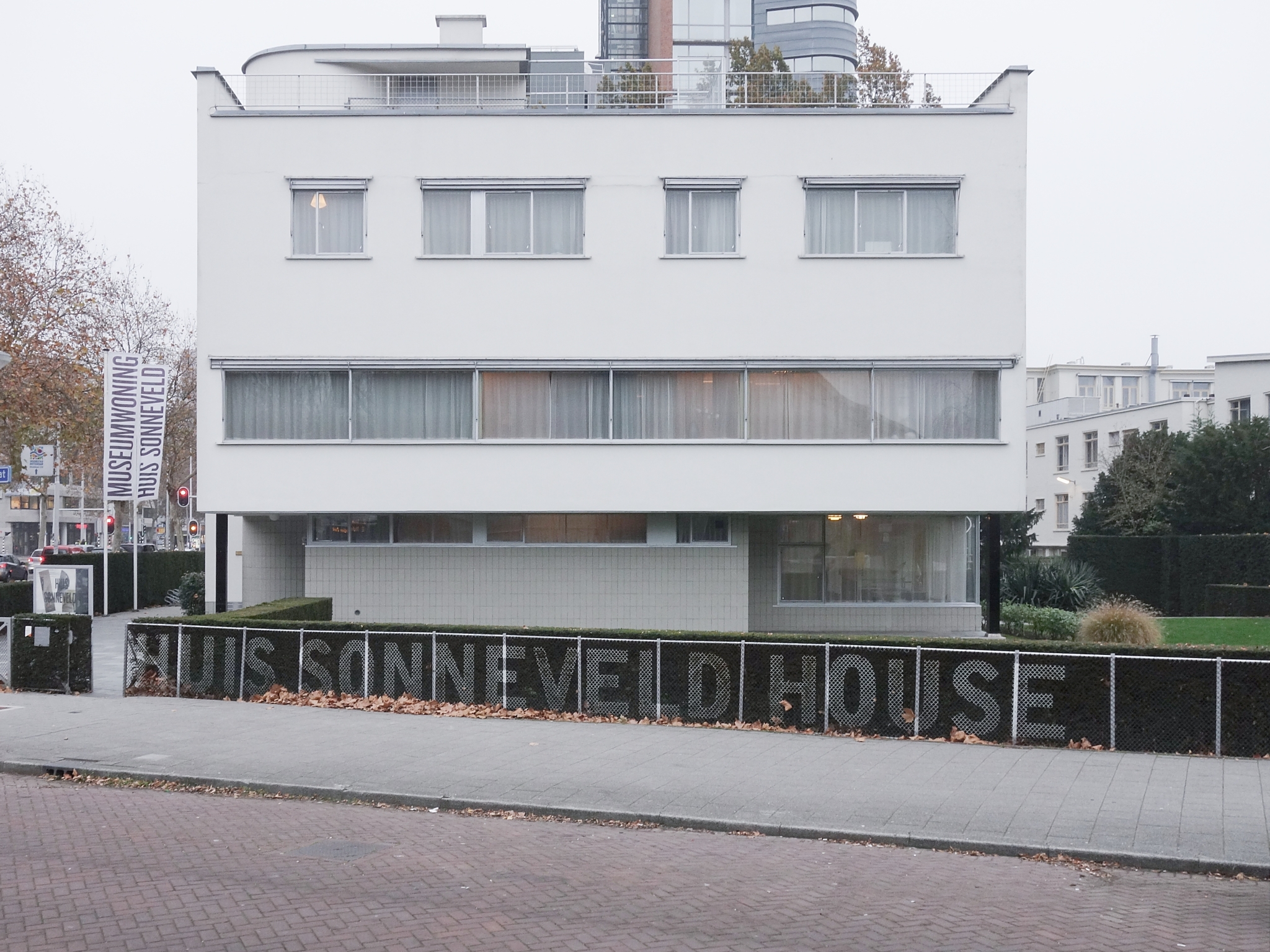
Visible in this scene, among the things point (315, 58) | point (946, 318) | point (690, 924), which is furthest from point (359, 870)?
point (315, 58)

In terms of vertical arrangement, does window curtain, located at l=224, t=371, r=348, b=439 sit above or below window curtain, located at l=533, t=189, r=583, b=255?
below

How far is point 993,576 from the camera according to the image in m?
22.6

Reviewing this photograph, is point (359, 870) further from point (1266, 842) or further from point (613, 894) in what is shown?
point (1266, 842)

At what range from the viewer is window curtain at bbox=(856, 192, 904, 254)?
22594 mm

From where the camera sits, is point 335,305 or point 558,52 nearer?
point 335,305

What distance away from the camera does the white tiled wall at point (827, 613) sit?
953 inches

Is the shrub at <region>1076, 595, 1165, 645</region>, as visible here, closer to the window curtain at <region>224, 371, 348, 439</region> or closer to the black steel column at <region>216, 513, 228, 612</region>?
the black steel column at <region>216, 513, 228, 612</region>

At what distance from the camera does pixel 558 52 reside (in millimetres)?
27391

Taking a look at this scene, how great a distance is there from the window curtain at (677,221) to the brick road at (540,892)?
13983mm

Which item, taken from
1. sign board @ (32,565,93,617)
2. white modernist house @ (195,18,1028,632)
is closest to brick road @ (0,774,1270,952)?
sign board @ (32,565,93,617)

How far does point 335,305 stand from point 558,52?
Answer: 28.8 feet

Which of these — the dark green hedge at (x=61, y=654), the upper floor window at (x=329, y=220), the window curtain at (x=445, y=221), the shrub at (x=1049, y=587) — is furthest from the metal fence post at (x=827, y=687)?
the shrub at (x=1049, y=587)

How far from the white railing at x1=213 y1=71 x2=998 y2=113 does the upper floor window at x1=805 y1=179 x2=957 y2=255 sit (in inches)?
61.2

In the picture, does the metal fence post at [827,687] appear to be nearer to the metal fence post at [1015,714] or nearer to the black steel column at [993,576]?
the metal fence post at [1015,714]
